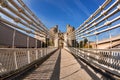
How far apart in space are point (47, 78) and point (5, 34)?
1306cm

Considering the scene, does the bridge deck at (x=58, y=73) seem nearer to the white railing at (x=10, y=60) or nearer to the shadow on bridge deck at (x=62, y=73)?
the shadow on bridge deck at (x=62, y=73)

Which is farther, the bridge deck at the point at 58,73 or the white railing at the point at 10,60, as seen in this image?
the bridge deck at the point at 58,73

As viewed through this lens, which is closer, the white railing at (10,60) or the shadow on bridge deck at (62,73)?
the white railing at (10,60)

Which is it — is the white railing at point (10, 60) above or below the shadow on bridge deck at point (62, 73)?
above

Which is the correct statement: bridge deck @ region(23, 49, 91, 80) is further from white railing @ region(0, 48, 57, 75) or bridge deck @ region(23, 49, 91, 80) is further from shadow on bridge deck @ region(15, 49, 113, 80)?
white railing @ region(0, 48, 57, 75)

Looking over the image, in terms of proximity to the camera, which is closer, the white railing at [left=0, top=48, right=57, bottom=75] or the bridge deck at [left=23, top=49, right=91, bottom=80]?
A: the white railing at [left=0, top=48, right=57, bottom=75]

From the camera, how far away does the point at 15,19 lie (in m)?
5.82

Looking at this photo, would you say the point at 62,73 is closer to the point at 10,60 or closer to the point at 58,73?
the point at 58,73

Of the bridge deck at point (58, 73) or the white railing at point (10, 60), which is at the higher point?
the white railing at point (10, 60)

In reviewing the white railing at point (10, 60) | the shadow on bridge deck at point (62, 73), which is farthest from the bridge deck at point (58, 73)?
the white railing at point (10, 60)

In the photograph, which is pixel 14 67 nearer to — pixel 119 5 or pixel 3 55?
pixel 3 55

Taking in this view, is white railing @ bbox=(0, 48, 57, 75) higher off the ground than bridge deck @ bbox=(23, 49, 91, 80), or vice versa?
white railing @ bbox=(0, 48, 57, 75)

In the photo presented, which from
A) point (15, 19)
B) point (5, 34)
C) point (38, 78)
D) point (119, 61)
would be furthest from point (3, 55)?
point (5, 34)

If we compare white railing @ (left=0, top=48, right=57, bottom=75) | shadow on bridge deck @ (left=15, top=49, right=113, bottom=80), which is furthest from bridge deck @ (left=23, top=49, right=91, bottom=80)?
white railing @ (left=0, top=48, right=57, bottom=75)
